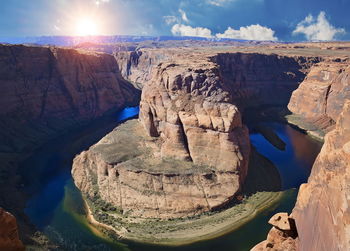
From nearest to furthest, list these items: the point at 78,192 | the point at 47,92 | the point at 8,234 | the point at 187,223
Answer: the point at 8,234 → the point at 187,223 → the point at 78,192 → the point at 47,92

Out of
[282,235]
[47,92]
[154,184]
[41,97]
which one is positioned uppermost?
[47,92]

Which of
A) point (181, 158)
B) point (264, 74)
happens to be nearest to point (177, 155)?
point (181, 158)

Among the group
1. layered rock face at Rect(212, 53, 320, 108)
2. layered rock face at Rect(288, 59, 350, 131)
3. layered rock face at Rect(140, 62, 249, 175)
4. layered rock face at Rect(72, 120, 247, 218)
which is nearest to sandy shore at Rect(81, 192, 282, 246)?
layered rock face at Rect(72, 120, 247, 218)

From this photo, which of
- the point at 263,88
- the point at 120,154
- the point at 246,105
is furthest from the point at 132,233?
the point at 263,88

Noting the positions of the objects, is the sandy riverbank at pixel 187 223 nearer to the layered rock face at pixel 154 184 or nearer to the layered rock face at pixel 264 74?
the layered rock face at pixel 154 184

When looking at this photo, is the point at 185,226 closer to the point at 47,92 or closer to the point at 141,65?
the point at 47,92

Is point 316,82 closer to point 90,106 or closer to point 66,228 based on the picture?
point 90,106

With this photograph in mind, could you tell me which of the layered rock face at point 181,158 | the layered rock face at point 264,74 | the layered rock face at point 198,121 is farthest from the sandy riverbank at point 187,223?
the layered rock face at point 264,74

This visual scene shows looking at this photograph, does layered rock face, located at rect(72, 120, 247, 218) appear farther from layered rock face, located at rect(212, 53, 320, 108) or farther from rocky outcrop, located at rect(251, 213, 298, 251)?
layered rock face, located at rect(212, 53, 320, 108)
